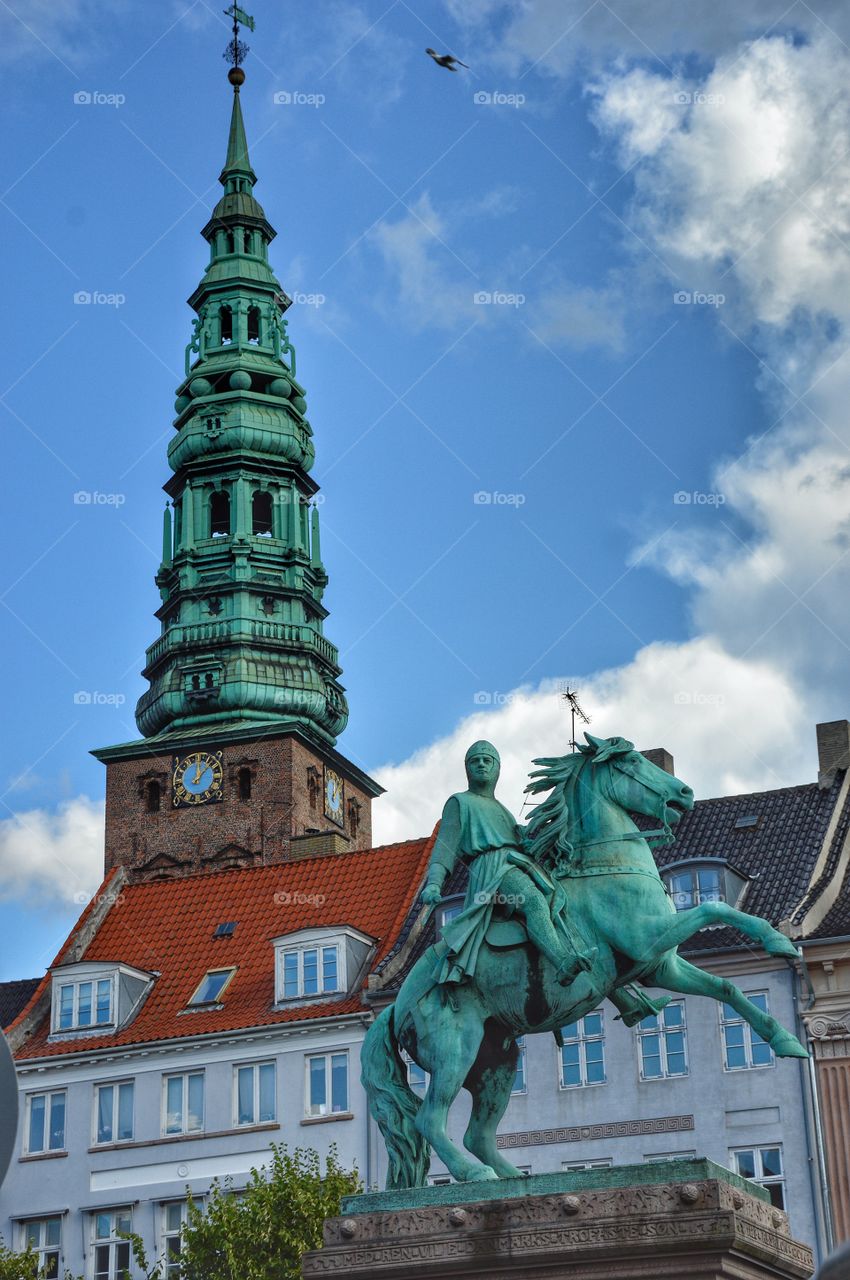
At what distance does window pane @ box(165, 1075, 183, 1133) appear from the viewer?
166ft

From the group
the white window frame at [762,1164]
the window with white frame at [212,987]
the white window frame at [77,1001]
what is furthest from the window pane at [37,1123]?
the white window frame at [762,1164]

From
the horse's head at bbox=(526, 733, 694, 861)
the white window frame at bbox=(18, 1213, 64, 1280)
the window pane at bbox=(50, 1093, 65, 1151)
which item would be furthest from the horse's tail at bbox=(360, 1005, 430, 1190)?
the window pane at bbox=(50, 1093, 65, 1151)

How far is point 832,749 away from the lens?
53156mm

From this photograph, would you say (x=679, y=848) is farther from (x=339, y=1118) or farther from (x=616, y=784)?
(x=616, y=784)

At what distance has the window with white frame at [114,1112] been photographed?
5103 cm

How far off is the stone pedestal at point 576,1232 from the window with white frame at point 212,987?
34.8m

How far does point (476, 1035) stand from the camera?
19.0 meters

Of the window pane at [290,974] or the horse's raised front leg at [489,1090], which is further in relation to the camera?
the window pane at [290,974]

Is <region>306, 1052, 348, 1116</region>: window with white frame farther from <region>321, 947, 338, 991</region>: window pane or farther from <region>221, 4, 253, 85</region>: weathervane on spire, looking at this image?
<region>221, 4, 253, 85</region>: weathervane on spire

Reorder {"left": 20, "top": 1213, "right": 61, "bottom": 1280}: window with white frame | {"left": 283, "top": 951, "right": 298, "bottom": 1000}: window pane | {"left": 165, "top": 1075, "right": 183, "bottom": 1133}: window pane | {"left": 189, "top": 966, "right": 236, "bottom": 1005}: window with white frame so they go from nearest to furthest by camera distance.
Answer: {"left": 20, "top": 1213, "right": 61, "bottom": 1280}: window with white frame, {"left": 165, "top": 1075, "right": 183, "bottom": 1133}: window pane, {"left": 283, "top": 951, "right": 298, "bottom": 1000}: window pane, {"left": 189, "top": 966, "right": 236, "bottom": 1005}: window with white frame

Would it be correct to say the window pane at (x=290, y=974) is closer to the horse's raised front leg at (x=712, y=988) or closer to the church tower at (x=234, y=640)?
the church tower at (x=234, y=640)

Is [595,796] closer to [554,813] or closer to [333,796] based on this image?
[554,813]

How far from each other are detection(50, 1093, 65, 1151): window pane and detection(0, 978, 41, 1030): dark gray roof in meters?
4.33

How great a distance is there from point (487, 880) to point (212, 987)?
34803 millimetres
